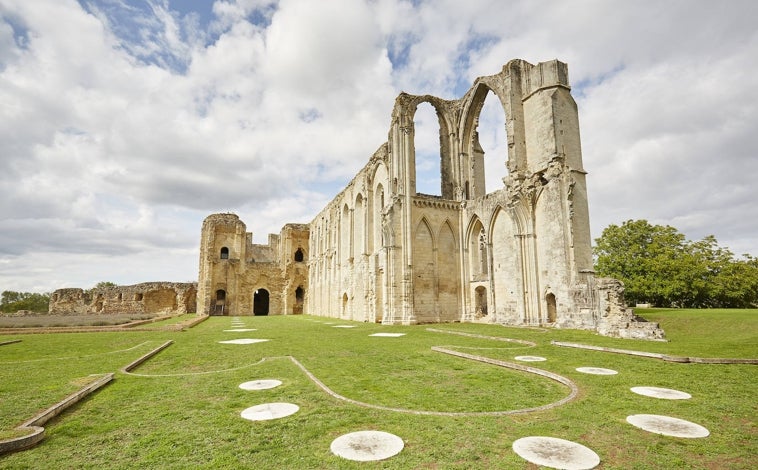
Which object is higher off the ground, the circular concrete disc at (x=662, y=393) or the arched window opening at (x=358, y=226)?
the arched window opening at (x=358, y=226)

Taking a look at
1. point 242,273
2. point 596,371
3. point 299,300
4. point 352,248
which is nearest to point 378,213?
point 352,248

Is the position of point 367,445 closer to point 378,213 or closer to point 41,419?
point 41,419

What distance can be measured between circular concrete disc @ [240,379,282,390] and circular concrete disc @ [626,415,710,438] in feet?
13.9

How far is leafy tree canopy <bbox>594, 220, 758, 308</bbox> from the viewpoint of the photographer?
26.0 metres

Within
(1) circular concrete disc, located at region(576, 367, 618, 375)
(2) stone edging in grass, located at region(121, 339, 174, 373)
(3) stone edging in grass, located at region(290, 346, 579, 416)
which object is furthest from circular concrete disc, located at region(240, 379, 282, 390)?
(1) circular concrete disc, located at region(576, 367, 618, 375)

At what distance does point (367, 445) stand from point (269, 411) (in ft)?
4.75

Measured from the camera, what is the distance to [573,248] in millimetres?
15477

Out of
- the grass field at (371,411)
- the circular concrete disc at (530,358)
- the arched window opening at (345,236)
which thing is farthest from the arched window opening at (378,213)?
the grass field at (371,411)

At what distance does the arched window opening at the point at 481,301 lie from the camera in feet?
70.0

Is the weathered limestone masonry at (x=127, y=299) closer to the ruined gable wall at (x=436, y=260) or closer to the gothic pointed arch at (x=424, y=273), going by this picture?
the gothic pointed arch at (x=424, y=273)

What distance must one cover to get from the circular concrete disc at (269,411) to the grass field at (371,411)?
0.11 m

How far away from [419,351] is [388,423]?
5.32m

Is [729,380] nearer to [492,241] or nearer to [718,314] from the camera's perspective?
[718,314]

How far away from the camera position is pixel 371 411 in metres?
4.08
